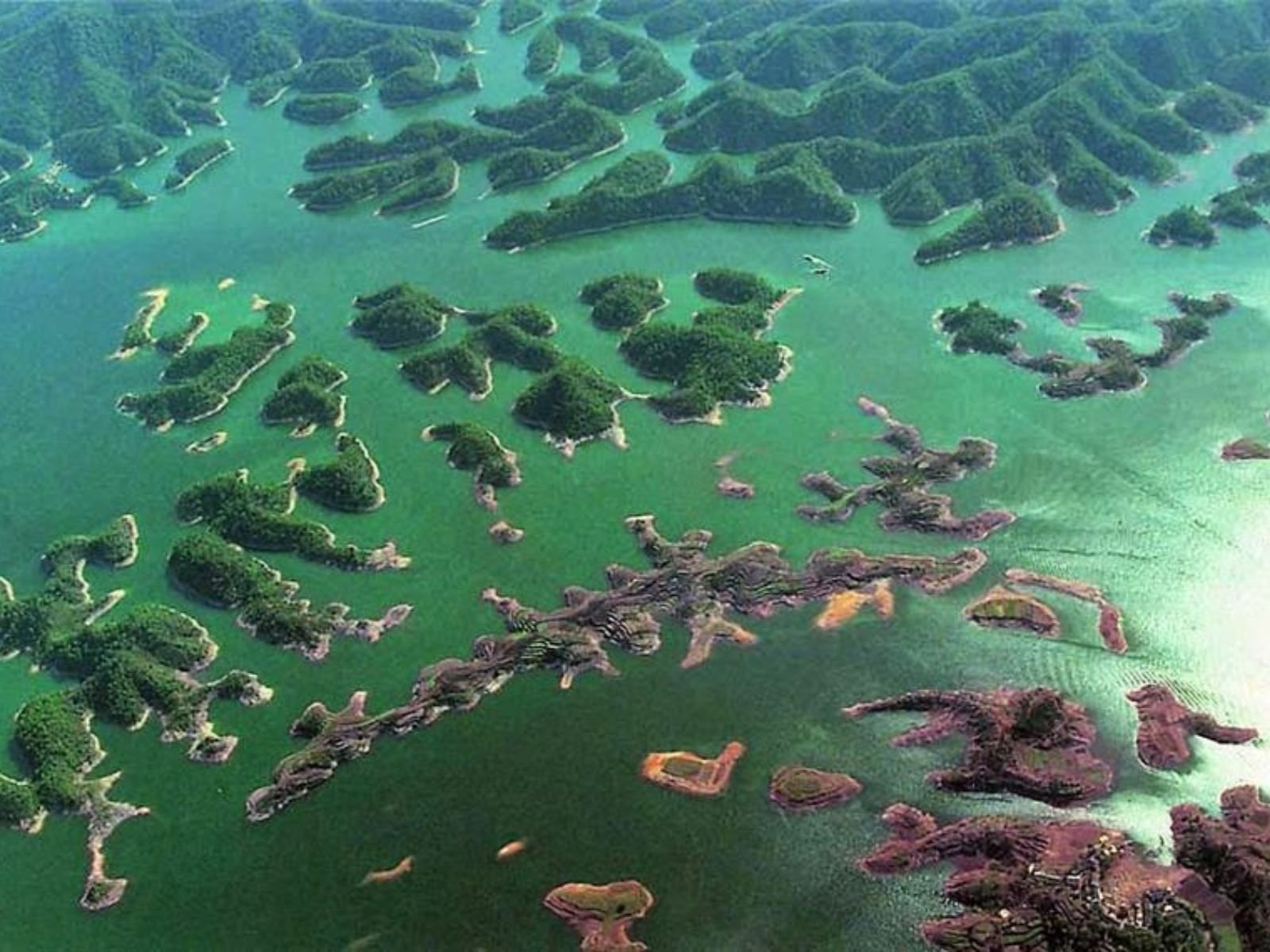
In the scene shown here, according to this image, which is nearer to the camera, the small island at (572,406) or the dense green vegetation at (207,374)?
the small island at (572,406)

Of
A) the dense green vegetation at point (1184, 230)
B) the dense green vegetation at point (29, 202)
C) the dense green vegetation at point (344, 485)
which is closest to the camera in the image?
the dense green vegetation at point (344, 485)

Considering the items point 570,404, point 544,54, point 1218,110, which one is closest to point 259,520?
point 570,404

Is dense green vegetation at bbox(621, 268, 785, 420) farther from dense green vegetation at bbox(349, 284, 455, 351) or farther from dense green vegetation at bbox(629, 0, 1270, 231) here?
dense green vegetation at bbox(629, 0, 1270, 231)

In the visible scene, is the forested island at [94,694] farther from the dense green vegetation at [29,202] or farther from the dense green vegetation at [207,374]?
the dense green vegetation at [29,202]

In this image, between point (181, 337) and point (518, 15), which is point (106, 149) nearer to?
point (181, 337)

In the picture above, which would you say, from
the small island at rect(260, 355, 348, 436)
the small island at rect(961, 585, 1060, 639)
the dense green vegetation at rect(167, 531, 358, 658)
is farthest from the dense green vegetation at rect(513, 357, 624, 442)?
the small island at rect(961, 585, 1060, 639)

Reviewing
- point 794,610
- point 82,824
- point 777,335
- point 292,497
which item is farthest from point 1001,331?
point 82,824

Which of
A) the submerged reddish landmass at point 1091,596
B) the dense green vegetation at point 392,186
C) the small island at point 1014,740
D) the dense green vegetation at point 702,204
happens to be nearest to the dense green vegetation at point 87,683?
the small island at point 1014,740
